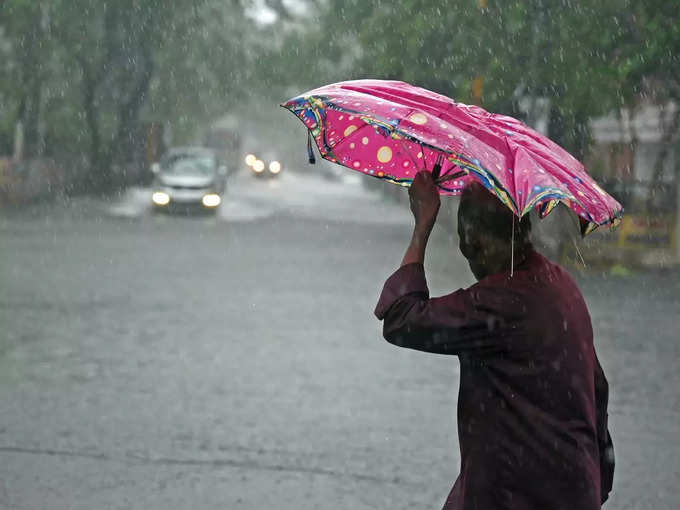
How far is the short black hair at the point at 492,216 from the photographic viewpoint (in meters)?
2.84

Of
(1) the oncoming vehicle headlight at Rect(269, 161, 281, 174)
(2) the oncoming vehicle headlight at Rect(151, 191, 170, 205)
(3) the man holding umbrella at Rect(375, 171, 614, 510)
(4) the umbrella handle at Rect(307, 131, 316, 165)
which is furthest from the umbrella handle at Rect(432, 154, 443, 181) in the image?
(1) the oncoming vehicle headlight at Rect(269, 161, 281, 174)

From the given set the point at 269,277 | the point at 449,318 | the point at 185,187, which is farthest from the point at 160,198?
the point at 449,318

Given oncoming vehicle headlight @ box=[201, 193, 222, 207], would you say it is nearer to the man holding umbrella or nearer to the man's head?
the man's head

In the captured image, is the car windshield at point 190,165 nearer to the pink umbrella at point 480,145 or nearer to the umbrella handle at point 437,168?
the umbrella handle at point 437,168

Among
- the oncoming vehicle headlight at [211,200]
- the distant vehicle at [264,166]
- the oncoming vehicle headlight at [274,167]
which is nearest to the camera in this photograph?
the oncoming vehicle headlight at [211,200]

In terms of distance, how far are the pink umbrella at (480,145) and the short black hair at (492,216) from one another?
0.17 ft

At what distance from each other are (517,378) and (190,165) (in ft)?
88.4

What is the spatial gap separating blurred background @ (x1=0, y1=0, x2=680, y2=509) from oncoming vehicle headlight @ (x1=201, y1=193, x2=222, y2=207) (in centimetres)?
6

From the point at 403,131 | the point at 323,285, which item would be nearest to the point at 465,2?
the point at 323,285

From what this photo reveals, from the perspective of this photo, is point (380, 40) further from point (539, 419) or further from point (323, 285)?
point (539, 419)

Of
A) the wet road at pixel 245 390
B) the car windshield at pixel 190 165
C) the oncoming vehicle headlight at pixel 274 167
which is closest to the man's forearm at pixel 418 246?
the wet road at pixel 245 390

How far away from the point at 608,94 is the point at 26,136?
67.3 ft

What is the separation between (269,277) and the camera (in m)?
15.1

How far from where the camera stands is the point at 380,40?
22.0 metres
